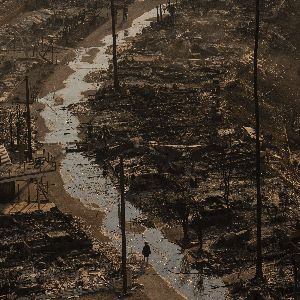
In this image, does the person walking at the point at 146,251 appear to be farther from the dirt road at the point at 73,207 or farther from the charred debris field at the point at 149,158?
the dirt road at the point at 73,207

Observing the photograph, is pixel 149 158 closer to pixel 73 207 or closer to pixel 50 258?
pixel 73 207

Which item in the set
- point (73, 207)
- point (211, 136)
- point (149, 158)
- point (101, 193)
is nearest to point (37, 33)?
point (211, 136)

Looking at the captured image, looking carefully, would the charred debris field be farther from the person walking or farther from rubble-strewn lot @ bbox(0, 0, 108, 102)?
the person walking

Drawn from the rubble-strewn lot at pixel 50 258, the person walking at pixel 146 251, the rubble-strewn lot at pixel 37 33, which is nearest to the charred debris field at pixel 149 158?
the rubble-strewn lot at pixel 50 258

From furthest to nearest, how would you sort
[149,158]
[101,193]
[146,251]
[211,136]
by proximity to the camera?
[211,136], [149,158], [101,193], [146,251]

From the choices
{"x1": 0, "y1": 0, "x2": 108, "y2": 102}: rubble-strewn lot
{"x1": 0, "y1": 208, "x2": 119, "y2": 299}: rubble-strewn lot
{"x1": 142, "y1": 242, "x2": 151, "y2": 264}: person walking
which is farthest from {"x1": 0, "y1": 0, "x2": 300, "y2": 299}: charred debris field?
{"x1": 142, "y1": 242, "x2": 151, "y2": 264}: person walking
